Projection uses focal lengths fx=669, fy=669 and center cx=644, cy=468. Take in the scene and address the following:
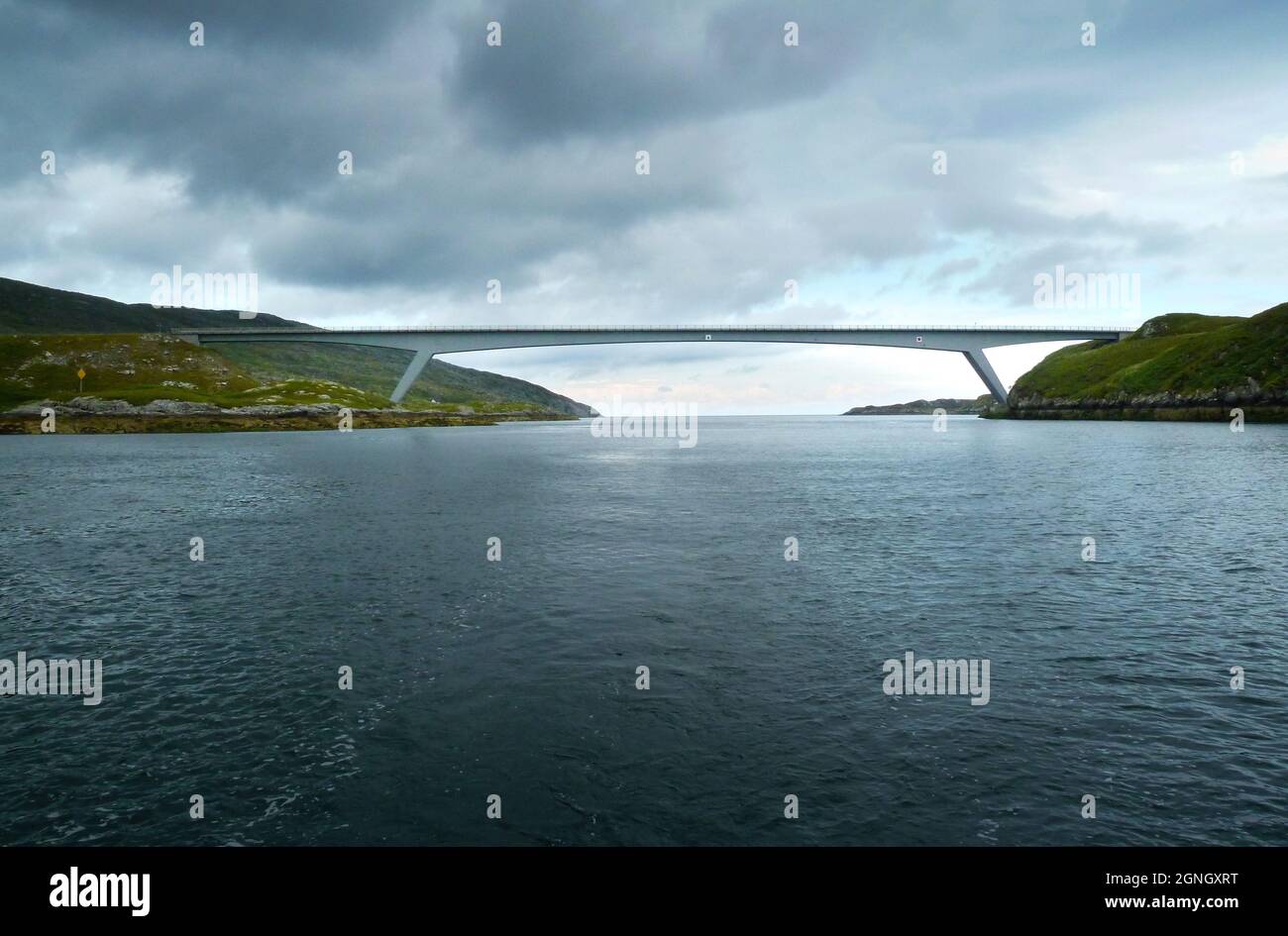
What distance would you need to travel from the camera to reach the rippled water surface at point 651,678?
1059 cm

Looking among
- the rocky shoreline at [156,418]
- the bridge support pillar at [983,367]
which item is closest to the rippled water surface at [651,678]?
the rocky shoreline at [156,418]

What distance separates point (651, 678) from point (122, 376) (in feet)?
700

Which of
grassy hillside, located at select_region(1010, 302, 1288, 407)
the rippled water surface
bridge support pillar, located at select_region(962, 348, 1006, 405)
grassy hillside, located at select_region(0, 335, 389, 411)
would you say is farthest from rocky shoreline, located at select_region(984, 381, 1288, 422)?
grassy hillside, located at select_region(0, 335, 389, 411)

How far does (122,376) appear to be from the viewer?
176625mm

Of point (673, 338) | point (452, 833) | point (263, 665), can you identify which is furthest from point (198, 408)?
point (452, 833)

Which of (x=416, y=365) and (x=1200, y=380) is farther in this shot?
(x=416, y=365)

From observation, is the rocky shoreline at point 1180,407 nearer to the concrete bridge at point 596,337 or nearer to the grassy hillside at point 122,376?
the concrete bridge at point 596,337

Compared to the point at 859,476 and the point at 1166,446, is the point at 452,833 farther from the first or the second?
the point at 1166,446

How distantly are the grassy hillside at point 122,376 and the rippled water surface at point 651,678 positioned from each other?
14794 cm

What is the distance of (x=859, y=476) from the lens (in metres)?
65.5

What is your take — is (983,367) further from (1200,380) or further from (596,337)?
(596,337)

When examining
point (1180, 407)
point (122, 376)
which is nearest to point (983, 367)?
point (1180, 407)

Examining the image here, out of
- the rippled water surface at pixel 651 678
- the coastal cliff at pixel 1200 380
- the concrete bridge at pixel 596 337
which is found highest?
the concrete bridge at pixel 596 337

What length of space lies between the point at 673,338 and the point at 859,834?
18329 cm
